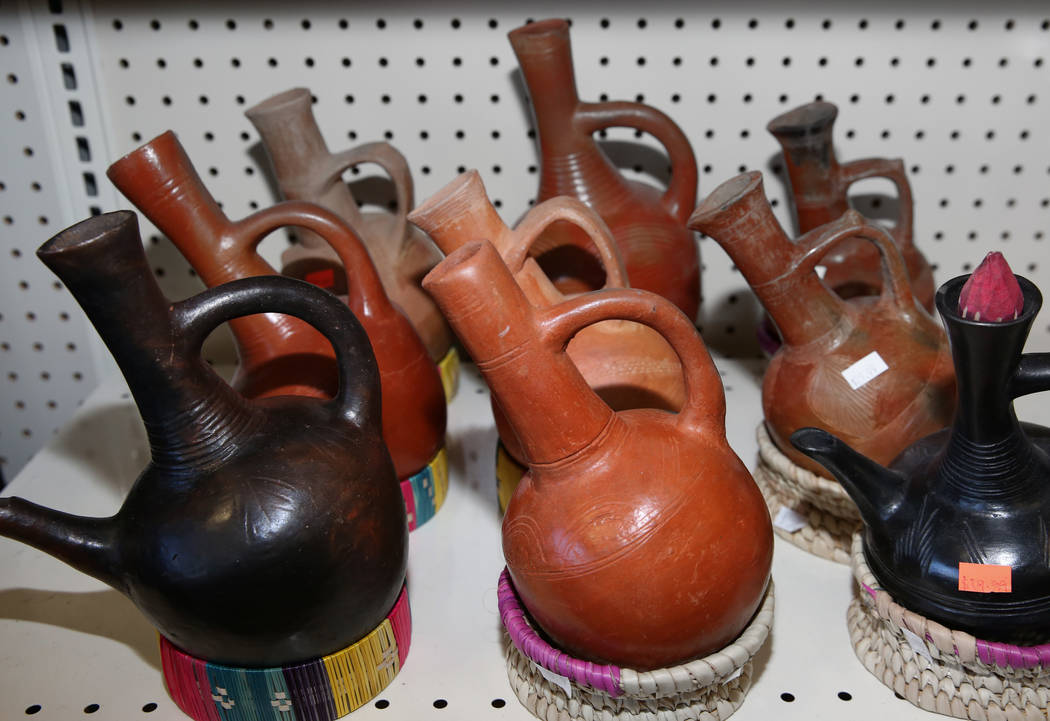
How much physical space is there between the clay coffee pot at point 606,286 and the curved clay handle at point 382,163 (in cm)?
27

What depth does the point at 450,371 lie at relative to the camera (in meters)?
1.62

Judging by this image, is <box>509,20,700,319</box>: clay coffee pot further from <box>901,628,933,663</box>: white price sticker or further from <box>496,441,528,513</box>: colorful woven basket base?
<box>901,628,933,663</box>: white price sticker

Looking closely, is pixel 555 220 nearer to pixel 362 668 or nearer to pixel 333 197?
pixel 333 197

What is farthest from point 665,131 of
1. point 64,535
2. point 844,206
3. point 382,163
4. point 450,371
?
point 64,535

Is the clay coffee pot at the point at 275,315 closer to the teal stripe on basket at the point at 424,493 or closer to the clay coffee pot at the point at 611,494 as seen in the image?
the teal stripe on basket at the point at 424,493

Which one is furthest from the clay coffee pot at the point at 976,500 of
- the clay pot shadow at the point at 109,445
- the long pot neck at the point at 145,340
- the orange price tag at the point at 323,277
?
the clay pot shadow at the point at 109,445

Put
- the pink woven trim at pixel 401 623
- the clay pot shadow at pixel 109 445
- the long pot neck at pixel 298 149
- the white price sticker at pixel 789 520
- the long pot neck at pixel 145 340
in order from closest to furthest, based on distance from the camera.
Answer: the long pot neck at pixel 145 340, the pink woven trim at pixel 401 623, the white price sticker at pixel 789 520, the long pot neck at pixel 298 149, the clay pot shadow at pixel 109 445

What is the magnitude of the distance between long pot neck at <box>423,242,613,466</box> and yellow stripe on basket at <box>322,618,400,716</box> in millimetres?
302

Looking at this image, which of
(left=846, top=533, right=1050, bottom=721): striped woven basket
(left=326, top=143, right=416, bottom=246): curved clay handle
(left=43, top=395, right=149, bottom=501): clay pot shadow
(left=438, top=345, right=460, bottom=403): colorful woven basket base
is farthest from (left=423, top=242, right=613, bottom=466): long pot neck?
(left=43, top=395, right=149, bottom=501): clay pot shadow

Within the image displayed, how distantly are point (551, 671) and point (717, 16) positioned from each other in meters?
1.04

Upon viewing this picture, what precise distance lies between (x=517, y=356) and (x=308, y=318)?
0.26m

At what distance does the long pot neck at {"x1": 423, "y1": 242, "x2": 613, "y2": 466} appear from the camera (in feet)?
2.97

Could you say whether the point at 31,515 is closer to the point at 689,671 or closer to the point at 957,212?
the point at 689,671

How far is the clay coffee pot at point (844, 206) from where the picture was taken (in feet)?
4.58
